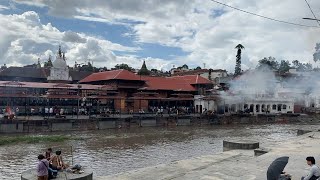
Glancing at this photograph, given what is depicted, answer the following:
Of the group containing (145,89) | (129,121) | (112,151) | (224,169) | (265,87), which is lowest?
(112,151)

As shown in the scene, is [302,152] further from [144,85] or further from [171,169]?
→ [144,85]

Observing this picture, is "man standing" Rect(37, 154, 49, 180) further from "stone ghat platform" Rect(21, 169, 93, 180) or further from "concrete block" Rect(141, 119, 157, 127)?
"concrete block" Rect(141, 119, 157, 127)

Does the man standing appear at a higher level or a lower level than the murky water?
higher

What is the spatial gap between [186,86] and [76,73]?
21.9 m

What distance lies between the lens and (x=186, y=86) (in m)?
65.8

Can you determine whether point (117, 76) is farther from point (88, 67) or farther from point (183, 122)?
point (88, 67)

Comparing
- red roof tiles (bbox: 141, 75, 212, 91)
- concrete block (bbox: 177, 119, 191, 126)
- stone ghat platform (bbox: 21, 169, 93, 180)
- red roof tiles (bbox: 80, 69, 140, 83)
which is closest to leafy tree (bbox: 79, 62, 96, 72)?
red roof tiles (bbox: 80, 69, 140, 83)

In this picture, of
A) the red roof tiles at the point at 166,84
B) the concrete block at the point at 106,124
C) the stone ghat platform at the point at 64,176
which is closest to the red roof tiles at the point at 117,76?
the red roof tiles at the point at 166,84

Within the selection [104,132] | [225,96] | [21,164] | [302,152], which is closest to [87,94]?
[104,132]

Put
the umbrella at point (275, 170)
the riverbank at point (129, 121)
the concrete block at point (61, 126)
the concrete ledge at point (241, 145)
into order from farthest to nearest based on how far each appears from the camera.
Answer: the concrete block at point (61, 126) → the riverbank at point (129, 121) → the concrete ledge at point (241, 145) → the umbrella at point (275, 170)

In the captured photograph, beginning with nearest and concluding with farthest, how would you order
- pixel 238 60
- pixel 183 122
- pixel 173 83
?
pixel 183 122 < pixel 173 83 < pixel 238 60

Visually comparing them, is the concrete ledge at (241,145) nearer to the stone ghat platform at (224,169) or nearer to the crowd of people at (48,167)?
the stone ghat platform at (224,169)

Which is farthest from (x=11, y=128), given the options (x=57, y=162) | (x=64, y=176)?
(x=64, y=176)

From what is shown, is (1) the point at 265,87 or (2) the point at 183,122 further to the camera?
(1) the point at 265,87
